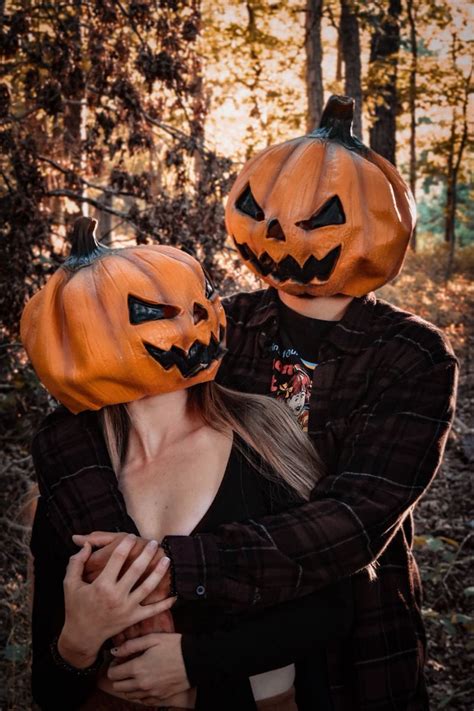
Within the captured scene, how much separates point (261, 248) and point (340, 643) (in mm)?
1525

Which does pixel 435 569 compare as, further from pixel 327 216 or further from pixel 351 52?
pixel 351 52

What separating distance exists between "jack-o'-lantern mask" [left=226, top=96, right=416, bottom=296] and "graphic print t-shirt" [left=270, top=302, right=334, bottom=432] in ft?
0.56

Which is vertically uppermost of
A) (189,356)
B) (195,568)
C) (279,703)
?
(189,356)

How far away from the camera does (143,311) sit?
217cm

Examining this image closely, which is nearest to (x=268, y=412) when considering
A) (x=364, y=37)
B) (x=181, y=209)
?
(x=181, y=209)

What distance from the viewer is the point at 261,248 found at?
283 cm

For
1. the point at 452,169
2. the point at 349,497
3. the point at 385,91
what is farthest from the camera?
the point at 452,169

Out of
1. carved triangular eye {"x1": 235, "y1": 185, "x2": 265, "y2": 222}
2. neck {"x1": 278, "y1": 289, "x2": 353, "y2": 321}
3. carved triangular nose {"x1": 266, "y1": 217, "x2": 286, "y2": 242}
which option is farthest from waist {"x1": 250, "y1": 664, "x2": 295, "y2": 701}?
carved triangular eye {"x1": 235, "y1": 185, "x2": 265, "y2": 222}

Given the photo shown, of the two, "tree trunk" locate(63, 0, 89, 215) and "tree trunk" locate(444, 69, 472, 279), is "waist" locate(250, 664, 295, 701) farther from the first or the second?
"tree trunk" locate(444, 69, 472, 279)

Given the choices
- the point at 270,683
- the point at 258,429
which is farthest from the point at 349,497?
the point at 270,683

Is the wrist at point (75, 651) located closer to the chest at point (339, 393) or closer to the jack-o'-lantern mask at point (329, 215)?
the chest at point (339, 393)

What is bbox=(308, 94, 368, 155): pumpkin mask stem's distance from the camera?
283 centimetres

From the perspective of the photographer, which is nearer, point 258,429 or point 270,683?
point 270,683

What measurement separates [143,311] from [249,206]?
0.96 meters
